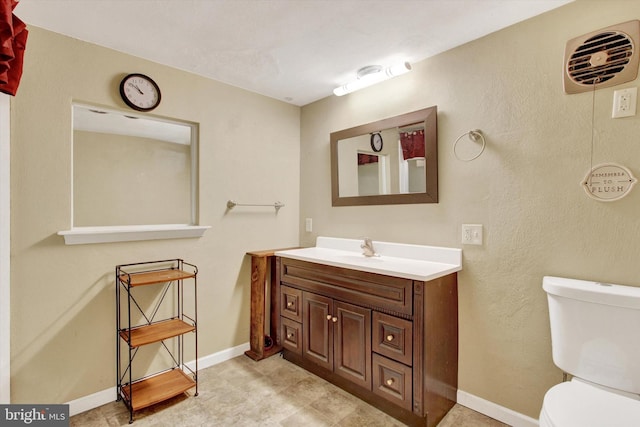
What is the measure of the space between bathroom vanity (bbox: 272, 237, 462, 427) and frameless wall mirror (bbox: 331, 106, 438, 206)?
0.38 meters

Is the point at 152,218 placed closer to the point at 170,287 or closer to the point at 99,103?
the point at 170,287

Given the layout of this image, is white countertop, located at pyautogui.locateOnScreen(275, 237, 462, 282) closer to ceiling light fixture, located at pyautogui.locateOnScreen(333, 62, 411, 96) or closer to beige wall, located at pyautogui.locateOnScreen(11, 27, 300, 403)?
beige wall, located at pyautogui.locateOnScreen(11, 27, 300, 403)

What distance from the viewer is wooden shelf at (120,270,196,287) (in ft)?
6.03

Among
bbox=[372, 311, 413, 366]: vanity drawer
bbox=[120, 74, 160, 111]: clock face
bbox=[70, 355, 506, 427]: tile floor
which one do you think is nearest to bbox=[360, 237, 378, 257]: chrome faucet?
bbox=[372, 311, 413, 366]: vanity drawer

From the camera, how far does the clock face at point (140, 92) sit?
1972 millimetres

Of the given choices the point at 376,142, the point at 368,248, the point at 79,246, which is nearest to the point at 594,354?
the point at 368,248

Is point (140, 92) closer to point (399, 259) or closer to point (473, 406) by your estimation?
point (399, 259)

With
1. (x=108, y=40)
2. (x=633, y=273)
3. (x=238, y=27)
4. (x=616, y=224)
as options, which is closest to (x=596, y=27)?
(x=616, y=224)

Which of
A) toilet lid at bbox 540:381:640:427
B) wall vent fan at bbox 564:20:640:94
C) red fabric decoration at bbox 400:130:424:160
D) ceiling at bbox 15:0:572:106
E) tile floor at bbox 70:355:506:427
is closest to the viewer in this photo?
toilet lid at bbox 540:381:640:427

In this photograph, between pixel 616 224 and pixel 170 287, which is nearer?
pixel 616 224

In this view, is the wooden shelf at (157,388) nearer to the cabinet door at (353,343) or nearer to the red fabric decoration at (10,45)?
the cabinet door at (353,343)

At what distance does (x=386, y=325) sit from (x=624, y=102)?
5.05ft

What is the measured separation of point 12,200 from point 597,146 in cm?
293

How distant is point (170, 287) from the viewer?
2.19m
